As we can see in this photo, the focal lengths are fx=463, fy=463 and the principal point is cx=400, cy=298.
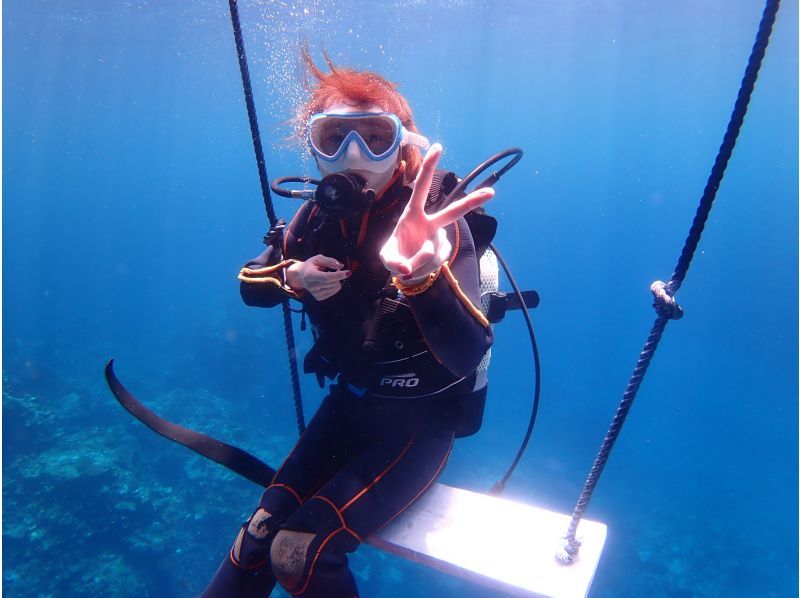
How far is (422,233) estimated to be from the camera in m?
1.56

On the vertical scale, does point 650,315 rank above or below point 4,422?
below

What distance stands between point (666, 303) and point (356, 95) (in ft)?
5.70

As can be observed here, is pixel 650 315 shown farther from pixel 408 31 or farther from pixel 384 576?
pixel 384 576

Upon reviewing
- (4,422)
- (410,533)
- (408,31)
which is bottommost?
(4,422)

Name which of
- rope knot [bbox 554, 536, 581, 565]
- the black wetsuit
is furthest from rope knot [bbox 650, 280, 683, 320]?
rope knot [bbox 554, 536, 581, 565]

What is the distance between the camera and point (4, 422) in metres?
12.6

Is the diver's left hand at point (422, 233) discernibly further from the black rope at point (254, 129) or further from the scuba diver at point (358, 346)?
the black rope at point (254, 129)

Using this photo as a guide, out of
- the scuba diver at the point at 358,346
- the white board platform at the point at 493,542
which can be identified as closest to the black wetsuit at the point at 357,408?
the scuba diver at the point at 358,346

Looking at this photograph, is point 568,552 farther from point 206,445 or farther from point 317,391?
point 317,391

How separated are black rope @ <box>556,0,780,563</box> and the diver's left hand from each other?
846mm

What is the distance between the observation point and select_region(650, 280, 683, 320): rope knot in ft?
6.04

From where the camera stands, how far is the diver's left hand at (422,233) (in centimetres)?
143

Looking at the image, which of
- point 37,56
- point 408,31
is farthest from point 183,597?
point 37,56

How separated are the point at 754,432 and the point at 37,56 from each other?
45.7m
